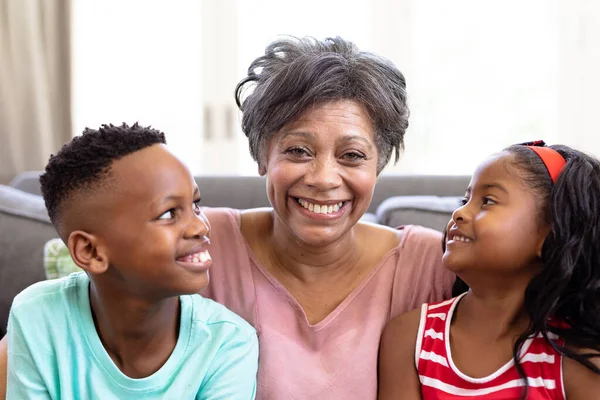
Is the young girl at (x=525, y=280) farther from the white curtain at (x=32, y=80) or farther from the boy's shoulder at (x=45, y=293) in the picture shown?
the white curtain at (x=32, y=80)

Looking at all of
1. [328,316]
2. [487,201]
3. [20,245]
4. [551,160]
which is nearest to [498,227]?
[487,201]

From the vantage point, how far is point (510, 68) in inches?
140

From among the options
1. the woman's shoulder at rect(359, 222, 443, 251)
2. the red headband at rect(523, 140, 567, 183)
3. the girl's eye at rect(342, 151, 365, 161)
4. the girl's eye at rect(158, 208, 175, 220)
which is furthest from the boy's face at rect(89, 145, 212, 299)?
the red headband at rect(523, 140, 567, 183)

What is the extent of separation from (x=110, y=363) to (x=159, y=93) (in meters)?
2.21

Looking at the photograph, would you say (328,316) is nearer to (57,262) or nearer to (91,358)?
(91,358)

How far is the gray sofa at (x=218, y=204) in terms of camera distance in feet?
7.40

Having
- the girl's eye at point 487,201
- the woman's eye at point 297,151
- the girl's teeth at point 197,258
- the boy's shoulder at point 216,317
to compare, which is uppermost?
the woman's eye at point 297,151

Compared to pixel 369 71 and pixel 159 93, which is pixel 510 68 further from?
pixel 369 71

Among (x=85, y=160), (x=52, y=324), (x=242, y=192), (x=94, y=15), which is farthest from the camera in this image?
(x=94, y=15)

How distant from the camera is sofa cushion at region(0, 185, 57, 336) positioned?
7.37ft

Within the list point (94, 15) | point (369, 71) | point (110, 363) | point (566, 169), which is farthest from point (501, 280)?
point (94, 15)

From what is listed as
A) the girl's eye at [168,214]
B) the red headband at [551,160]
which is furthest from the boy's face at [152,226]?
the red headband at [551,160]

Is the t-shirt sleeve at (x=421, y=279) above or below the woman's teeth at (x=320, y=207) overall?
below

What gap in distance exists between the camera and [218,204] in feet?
8.24
